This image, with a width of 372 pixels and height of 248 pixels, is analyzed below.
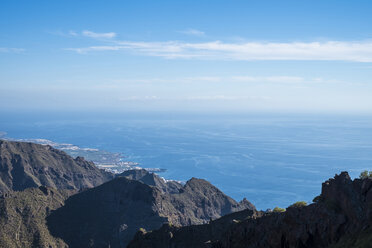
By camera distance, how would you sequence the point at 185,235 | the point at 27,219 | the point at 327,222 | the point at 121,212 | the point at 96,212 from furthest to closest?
the point at 121,212, the point at 96,212, the point at 27,219, the point at 185,235, the point at 327,222

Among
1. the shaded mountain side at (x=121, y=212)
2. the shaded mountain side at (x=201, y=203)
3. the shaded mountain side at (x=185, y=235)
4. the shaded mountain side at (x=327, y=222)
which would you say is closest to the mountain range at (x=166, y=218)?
the shaded mountain side at (x=327, y=222)

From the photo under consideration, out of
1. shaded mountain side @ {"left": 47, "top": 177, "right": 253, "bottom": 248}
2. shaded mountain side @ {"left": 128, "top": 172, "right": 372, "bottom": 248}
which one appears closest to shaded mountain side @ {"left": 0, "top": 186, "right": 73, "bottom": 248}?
shaded mountain side @ {"left": 47, "top": 177, "right": 253, "bottom": 248}

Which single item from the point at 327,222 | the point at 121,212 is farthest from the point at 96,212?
the point at 327,222

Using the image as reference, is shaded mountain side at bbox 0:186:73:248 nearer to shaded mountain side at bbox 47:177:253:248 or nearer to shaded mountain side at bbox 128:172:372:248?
shaded mountain side at bbox 47:177:253:248

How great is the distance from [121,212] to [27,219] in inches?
1353

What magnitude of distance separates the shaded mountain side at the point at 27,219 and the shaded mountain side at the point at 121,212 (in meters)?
3.61

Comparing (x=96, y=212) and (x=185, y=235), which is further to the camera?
(x=96, y=212)

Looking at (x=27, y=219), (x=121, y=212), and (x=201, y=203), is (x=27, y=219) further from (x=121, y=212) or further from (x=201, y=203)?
(x=201, y=203)

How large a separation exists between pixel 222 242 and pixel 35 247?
65077 millimetres

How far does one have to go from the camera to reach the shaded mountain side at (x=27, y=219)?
109500 millimetres

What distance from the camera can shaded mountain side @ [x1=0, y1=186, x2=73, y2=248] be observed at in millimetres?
109500

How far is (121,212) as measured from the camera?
141 m

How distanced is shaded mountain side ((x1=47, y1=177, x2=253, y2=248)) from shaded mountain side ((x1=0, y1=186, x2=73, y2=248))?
3.61m

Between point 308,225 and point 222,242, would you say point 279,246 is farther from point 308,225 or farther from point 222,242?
point 222,242
